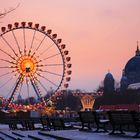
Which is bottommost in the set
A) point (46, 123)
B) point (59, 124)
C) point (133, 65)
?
point (59, 124)

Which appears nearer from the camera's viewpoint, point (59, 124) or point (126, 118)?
point (126, 118)

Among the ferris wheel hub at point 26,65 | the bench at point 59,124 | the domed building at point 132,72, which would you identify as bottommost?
the bench at point 59,124

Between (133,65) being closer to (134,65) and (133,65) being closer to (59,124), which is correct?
(134,65)

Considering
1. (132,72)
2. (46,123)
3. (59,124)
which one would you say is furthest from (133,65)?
(59,124)

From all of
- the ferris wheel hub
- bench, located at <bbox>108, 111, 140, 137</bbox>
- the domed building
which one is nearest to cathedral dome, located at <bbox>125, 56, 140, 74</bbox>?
the domed building

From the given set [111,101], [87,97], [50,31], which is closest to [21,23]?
[50,31]

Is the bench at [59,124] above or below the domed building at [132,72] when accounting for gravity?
below

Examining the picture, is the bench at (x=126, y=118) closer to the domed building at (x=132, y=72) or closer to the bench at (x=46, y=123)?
the bench at (x=46, y=123)

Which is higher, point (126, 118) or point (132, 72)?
point (132, 72)

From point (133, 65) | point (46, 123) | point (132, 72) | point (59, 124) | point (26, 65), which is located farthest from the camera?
point (133, 65)

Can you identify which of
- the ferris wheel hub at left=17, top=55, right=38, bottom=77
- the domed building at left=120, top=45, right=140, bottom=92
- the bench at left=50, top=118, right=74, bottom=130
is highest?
the domed building at left=120, top=45, right=140, bottom=92

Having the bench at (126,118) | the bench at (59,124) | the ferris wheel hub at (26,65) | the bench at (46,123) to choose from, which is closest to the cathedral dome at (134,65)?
the ferris wheel hub at (26,65)

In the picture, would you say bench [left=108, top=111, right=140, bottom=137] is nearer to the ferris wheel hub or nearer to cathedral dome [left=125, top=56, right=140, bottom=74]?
the ferris wheel hub

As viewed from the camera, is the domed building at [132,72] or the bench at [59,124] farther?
the domed building at [132,72]
